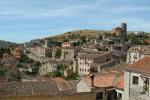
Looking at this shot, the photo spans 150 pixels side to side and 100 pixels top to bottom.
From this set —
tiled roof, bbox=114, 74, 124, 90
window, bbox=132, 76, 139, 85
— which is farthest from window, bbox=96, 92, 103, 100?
window, bbox=132, 76, 139, 85

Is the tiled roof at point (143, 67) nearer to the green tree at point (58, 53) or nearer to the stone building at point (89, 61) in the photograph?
the stone building at point (89, 61)

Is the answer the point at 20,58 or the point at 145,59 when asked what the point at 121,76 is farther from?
the point at 20,58

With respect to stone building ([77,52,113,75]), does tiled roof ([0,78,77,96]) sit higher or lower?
higher

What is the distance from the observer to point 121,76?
2830 centimetres

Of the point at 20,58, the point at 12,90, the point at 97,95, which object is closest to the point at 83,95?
the point at 97,95

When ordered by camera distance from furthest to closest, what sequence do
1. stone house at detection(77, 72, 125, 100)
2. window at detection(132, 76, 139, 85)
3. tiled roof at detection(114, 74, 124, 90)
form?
tiled roof at detection(114, 74, 124, 90) → stone house at detection(77, 72, 125, 100) → window at detection(132, 76, 139, 85)

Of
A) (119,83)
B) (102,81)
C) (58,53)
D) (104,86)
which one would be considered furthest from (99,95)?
(58,53)

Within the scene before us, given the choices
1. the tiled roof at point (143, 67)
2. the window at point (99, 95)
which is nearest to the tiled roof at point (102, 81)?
the window at point (99, 95)

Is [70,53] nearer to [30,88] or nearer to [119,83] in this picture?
[30,88]

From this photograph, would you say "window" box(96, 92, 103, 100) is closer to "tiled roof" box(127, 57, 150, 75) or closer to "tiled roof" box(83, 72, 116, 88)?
"tiled roof" box(83, 72, 116, 88)

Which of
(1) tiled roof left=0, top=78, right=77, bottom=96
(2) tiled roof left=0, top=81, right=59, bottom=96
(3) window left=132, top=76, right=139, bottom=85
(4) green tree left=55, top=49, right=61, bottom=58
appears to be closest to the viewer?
(3) window left=132, top=76, right=139, bottom=85

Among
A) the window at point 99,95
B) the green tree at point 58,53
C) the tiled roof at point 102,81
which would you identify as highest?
the tiled roof at point 102,81

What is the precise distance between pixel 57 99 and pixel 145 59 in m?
7.17

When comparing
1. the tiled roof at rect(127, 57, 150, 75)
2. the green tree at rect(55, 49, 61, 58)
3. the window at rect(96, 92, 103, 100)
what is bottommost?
the green tree at rect(55, 49, 61, 58)
